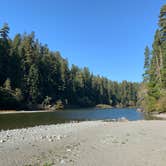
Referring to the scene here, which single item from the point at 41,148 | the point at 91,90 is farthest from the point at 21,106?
the point at 91,90

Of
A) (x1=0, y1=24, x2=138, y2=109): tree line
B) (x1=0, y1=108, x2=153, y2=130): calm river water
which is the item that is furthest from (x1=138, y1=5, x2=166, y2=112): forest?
(x1=0, y1=24, x2=138, y2=109): tree line

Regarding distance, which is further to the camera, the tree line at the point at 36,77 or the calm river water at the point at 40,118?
the tree line at the point at 36,77

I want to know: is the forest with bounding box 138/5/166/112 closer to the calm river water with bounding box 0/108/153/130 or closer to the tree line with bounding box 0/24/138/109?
the calm river water with bounding box 0/108/153/130

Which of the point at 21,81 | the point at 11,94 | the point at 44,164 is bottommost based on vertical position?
the point at 44,164

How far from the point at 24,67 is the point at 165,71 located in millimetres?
45695

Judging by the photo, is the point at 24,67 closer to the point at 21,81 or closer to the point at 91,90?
the point at 21,81

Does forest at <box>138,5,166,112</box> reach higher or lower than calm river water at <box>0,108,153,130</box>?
higher

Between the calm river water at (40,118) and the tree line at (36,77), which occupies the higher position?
the tree line at (36,77)

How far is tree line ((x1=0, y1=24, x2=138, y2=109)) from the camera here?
65.3m

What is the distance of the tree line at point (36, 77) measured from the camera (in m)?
65.3

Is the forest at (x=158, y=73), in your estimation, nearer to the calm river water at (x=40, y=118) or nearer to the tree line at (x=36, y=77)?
the calm river water at (x=40, y=118)

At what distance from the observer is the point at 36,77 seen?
240 ft

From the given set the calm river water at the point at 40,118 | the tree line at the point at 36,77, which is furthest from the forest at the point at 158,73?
the tree line at the point at 36,77

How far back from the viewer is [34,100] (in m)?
70.7
